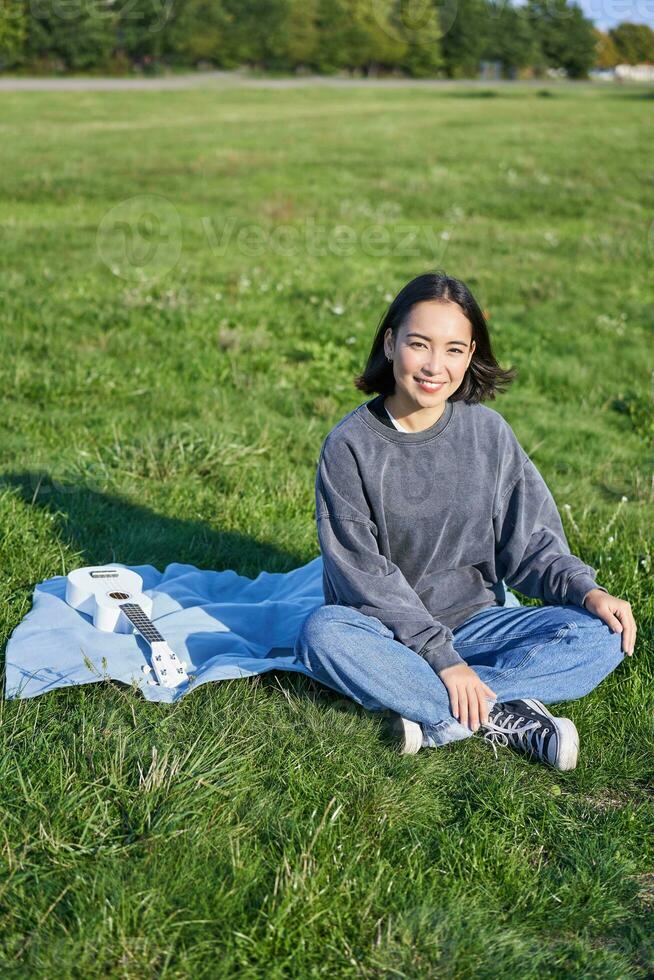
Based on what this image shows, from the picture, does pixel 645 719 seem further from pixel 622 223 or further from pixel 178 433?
pixel 622 223

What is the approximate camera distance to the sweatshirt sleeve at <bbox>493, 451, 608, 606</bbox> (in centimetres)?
388

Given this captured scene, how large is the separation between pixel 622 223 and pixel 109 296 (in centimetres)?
769

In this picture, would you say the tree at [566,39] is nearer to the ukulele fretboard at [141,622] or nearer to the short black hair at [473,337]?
the short black hair at [473,337]

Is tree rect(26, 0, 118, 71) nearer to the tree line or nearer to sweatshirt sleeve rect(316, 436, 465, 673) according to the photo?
the tree line

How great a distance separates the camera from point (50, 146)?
21047mm

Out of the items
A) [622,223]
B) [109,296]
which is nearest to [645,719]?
[109,296]

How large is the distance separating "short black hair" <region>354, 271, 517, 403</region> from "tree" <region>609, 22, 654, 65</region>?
94787 mm

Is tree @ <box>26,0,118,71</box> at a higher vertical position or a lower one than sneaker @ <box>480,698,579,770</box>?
higher

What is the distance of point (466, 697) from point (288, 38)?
77140 millimetres

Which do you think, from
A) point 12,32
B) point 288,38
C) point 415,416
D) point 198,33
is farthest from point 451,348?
point 288,38

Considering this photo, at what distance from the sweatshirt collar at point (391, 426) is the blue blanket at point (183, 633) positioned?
32.9 inches

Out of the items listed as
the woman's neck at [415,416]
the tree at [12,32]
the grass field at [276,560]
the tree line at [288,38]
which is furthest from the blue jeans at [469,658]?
the tree at [12,32]

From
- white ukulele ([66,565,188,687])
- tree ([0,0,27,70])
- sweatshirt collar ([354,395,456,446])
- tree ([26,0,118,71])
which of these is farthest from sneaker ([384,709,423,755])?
tree ([0,0,27,70])

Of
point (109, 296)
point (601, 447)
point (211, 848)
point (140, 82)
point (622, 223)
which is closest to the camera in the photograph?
point (211, 848)
